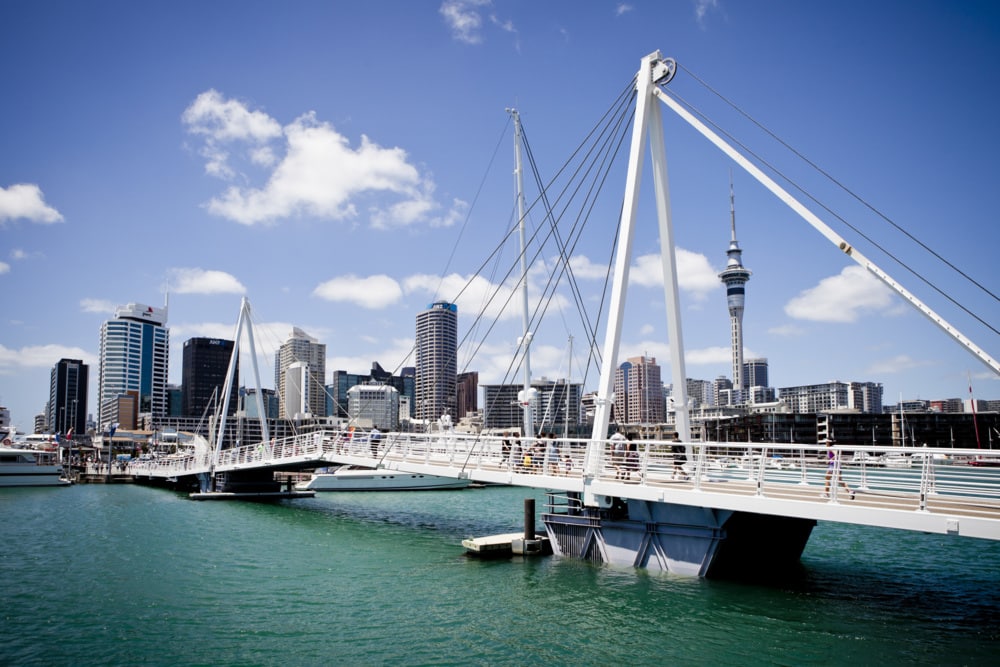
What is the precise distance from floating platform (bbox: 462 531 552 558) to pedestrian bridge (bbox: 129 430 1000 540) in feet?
8.07

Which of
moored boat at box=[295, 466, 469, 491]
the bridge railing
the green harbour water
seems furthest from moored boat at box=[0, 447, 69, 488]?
the green harbour water

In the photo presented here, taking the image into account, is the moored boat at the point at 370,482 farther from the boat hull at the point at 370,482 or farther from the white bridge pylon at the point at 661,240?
the white bridge pylon at the point at 661,240

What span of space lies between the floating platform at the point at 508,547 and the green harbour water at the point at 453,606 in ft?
2.92

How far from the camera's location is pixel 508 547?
92.6 ft

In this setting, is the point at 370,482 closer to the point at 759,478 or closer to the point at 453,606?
the point at 453,606

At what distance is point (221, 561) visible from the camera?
27.8 m

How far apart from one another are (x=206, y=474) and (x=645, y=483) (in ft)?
155

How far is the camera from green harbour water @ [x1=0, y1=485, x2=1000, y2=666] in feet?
53.6

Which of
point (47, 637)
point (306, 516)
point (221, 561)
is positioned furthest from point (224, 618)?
point (306, 516)

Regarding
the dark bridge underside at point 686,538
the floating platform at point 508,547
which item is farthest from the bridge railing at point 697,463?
the floating platform at point 508,547

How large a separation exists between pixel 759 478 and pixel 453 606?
379 inches

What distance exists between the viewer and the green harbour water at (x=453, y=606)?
53.6 ft

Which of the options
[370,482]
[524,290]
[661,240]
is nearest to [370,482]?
[370,482]

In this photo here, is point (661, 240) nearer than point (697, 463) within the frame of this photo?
No
